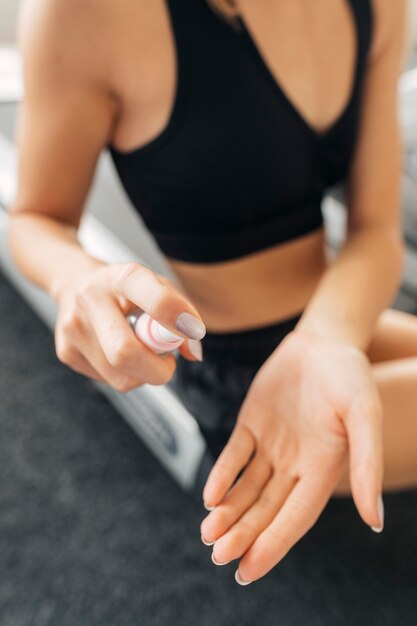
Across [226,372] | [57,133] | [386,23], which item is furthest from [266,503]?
[386,23]

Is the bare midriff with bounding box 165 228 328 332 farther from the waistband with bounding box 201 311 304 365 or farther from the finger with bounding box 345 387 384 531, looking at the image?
the finger with bounding box 345 387 384 531

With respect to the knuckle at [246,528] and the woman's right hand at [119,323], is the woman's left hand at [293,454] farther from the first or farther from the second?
the woman's right hand at [119,323]

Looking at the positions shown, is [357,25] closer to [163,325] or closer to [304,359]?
[304,359]

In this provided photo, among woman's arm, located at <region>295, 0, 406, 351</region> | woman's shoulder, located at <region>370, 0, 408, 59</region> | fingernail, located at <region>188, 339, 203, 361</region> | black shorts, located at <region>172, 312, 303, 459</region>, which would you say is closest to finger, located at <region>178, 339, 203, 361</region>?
fingernail, located at <region>188, 339, 203, 361</region>

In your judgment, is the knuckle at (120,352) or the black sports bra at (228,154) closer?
the knuckle at (120,352)

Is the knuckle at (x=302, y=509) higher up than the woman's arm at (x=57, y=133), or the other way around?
the woman's arm at (x=57, y=133)

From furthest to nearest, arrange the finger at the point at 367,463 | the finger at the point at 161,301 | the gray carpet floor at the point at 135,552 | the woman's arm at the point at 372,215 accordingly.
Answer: the gray carpet floor at the point at 135,552 < the woman's arm at the point at 372,215 < the finger at the point at 367,463 < the finger at the point at 161,301

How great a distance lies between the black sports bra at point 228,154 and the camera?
62 cm

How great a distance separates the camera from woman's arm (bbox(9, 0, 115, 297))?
569mm

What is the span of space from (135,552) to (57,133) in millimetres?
818

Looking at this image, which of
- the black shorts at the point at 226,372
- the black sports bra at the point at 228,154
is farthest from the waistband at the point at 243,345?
the black sports bra at the point at 228,154

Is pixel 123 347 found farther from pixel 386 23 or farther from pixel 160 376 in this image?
pixel 386 23

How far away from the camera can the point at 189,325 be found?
0.38 meters

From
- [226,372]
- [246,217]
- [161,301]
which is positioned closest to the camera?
[161,301]
